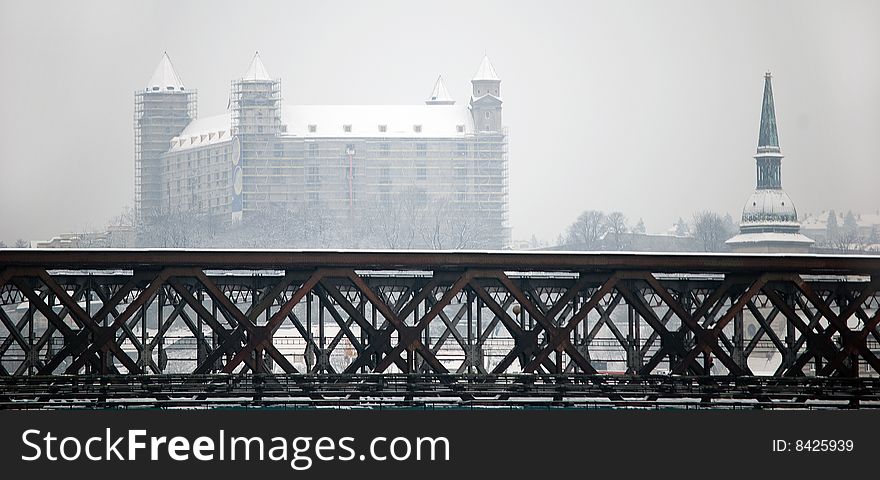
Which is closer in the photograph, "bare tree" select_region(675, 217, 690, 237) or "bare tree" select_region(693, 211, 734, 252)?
"bare tree" select_region(693, 211, 734, 252)

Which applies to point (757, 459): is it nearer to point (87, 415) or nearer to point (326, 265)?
point (326, 265)

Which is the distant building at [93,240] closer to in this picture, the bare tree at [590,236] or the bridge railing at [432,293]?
the bare tree at [590,236]

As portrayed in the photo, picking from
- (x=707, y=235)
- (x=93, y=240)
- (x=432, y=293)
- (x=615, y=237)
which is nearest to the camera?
(x=432, y=293)

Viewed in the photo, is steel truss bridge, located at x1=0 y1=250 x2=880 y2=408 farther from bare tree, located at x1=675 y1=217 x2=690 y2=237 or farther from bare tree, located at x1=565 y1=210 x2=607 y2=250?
bare tree, located at x1=675 y1=217 x2=690 y2=237

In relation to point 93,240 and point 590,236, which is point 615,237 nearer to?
point 590,236

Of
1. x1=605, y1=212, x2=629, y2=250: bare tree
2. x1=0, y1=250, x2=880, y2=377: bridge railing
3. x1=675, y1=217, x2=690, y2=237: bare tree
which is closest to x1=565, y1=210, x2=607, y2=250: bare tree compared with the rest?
x1=605, y1=212, x2=629, y2=250: bare tree

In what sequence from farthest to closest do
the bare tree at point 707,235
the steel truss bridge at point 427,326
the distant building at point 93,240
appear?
1. the bare tree at point 707,235
2. the distant building at point 93,240
3. the steel truss bridge at point 427,326

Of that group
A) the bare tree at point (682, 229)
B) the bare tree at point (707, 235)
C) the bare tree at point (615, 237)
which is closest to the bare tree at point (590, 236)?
the bare tree at point (615, 237)

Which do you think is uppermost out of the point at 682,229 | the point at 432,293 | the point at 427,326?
the point at 682,229

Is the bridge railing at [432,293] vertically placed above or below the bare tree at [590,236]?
below

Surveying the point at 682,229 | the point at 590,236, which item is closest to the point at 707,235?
the point at 682,229

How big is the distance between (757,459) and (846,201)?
165231mm

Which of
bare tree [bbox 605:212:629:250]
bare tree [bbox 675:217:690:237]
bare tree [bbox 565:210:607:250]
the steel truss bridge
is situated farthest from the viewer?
bare tree [bbox 675:217:690:237]

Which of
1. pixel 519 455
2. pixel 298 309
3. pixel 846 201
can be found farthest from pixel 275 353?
pixel 846 201
